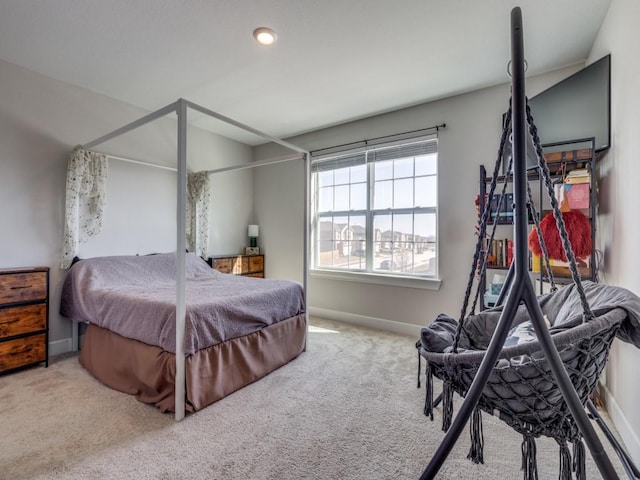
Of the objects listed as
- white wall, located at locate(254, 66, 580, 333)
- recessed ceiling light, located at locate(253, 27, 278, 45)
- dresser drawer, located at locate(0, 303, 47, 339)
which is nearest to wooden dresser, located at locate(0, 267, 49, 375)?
dresser drawer, located at locate(0, 303, 47, 339)

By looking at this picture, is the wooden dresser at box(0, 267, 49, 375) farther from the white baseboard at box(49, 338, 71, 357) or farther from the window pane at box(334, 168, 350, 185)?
the window pane at box(334, 168, 350, 185)

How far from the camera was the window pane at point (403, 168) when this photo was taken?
140 inches

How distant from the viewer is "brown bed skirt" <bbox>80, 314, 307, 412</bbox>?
1.93 metres

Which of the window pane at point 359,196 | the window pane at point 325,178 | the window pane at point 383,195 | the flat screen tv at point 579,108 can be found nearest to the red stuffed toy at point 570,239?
the flat screen tv at point 579,108

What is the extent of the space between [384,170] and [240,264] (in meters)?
2.28

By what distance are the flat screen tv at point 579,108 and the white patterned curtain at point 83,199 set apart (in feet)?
11.7

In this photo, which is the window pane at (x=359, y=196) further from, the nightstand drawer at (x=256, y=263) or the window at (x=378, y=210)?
the nightstand drawer at (x=256, y=263)

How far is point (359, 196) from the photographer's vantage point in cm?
396

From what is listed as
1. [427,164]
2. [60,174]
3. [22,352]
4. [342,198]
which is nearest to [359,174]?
[342,198]

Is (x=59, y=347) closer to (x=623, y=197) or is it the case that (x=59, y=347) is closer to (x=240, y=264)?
(x=240, y=264)

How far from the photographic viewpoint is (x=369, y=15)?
6.70 feet

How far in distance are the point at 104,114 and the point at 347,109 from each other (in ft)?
8.48

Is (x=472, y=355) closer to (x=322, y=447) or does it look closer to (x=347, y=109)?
(x=322, y=447)

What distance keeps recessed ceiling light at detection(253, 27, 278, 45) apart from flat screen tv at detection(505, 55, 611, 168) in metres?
1.89
